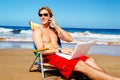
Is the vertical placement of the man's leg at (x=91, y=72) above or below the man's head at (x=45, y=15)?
below

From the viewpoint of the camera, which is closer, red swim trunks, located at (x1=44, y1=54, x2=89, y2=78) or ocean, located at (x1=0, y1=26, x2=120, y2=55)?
red swim trunks, located at (x1=44, y1=54, x2=89, y2=78)

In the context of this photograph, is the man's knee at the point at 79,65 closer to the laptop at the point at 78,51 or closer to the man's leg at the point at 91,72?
the man's leg at the point at 91,72

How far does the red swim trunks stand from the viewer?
498 centimetres

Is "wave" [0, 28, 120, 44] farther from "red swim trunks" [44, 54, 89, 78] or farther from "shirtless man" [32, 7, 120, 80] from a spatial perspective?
"red swim trunks" [44, 54, 89, 78]

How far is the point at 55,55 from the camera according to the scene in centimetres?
536

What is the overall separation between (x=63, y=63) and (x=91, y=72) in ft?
1.73

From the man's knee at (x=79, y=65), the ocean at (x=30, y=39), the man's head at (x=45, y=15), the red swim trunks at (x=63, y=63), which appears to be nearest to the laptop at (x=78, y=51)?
the red swim trunks at (x=63, y=63)

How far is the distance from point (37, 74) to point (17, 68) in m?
0.89

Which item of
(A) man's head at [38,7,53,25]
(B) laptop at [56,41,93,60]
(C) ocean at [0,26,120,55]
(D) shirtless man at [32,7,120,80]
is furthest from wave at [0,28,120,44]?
(B) laptop at [56,41,93,60]

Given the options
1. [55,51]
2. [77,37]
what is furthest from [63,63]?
[77,37]

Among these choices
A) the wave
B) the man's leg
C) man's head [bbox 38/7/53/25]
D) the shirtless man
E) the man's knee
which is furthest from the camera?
the wave

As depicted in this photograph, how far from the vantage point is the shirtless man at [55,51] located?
15.7 feet

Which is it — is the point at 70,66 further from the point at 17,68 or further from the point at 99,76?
the point at 17,68

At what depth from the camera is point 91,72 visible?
4789 mm
